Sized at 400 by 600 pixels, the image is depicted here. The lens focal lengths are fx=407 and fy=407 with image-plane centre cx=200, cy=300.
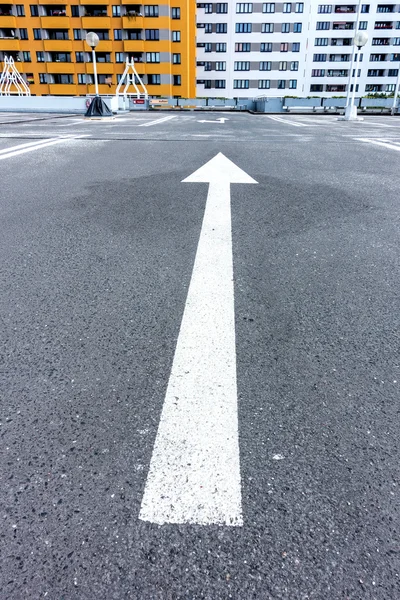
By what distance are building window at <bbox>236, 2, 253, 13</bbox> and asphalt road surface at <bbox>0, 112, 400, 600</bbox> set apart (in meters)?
77.4

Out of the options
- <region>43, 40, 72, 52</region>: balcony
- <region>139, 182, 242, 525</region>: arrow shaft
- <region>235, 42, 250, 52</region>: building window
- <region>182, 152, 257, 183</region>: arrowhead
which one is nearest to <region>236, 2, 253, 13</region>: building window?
<region>235, 42, 250, 52</region>: building window

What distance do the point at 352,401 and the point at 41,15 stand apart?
70267mm

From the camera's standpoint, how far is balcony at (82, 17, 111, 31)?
2142 inches

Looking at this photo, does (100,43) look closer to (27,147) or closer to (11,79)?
(11,79)

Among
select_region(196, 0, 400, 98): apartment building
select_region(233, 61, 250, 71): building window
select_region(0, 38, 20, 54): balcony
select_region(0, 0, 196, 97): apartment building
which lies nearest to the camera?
select_region(0, 0, 196, 97): apartment building

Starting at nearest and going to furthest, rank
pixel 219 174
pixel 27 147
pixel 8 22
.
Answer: pixel 219 174 → pixel 27 147 → pixel 8 22

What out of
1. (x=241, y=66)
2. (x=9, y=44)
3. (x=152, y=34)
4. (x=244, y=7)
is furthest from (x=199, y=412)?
(x=244, y=7)

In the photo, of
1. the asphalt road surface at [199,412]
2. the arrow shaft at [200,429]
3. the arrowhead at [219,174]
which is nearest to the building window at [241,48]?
the arrowhead at [219,174]

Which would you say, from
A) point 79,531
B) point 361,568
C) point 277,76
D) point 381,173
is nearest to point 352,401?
point 361,568

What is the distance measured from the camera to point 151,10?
54.8 metres

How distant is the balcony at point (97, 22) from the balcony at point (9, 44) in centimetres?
1014

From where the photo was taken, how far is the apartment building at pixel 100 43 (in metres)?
54.8

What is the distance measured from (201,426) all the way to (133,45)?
65.1 meters

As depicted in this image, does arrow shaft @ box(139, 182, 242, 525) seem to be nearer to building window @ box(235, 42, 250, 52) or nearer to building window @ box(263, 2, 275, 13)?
building window @ box(235, 42, 250, 52)
